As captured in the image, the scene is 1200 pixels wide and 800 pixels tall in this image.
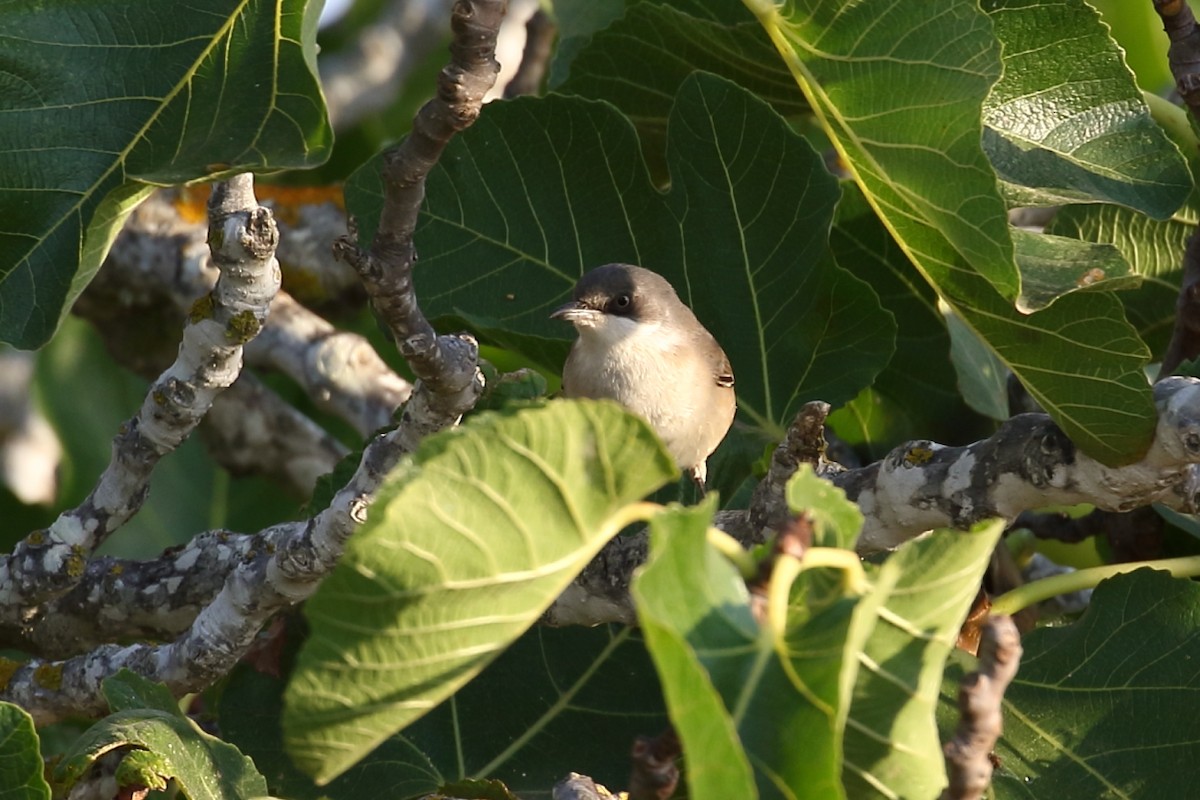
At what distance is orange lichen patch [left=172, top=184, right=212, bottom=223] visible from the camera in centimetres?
574

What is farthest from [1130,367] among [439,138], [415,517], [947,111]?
[415,517]

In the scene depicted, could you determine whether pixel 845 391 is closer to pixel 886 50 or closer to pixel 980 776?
pixel 886 50

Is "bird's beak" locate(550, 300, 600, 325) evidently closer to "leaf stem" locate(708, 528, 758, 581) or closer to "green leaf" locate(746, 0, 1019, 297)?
"green leaf" locate(746, 0, 1019, 297)

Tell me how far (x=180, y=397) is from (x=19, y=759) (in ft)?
3.17

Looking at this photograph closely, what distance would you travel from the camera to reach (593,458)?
171 centimetres

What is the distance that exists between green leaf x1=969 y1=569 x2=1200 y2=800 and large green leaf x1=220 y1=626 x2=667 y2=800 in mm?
790

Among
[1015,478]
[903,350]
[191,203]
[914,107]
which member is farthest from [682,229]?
[191,203]

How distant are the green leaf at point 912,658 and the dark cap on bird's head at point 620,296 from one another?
2184 mm

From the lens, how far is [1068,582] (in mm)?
2889

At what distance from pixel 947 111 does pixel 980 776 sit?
4.15 feet

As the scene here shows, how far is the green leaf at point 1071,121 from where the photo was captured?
2.99 m

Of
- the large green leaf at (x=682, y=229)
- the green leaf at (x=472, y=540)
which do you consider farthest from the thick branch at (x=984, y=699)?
the large green leaf at (x=682, y=229)

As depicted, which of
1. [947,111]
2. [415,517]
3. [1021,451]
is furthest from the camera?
[1021,451]

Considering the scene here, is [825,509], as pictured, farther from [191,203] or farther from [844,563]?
[191,203]
